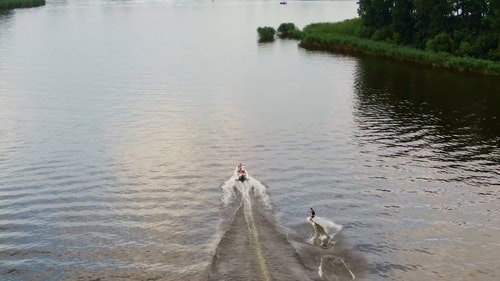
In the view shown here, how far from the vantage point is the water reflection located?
5091 centimetres

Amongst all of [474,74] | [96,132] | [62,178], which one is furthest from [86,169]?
[474,74]

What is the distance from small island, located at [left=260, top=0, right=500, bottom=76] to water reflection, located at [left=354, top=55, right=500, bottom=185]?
501 cm

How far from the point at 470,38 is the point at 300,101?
4542 centimetres

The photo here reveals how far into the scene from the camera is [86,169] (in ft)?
159

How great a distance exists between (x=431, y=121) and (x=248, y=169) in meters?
28.4

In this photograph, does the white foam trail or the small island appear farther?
the small island

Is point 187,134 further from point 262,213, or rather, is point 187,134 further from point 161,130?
point 262,213

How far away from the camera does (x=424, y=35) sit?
4542 inches

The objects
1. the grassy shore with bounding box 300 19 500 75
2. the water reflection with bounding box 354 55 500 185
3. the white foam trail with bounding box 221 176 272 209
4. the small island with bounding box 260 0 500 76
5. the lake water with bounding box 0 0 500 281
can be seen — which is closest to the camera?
the lake water with bounding box 0 0 500 281

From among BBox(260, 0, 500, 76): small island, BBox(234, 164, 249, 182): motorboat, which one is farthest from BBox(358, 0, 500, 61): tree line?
BBox(234, 164, 249, 182): motorboat

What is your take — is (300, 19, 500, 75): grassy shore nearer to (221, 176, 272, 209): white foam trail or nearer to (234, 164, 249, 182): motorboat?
(221, 176, 272, 209): white foam trail

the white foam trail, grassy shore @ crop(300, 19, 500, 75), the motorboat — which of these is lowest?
the white foam trail

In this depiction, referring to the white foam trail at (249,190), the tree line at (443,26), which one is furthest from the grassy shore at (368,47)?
the white foam trail at (249,190)

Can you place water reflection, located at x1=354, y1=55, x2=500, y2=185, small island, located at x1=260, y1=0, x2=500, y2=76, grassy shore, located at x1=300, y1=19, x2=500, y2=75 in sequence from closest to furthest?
water reflection, located at x1=354, y1=55, x2=500, y2=185, grassy shore, located at x1=300, y1=19, x2=500, y2=75, small island, located at x1=260, y1=0, x2=500, y2=76
